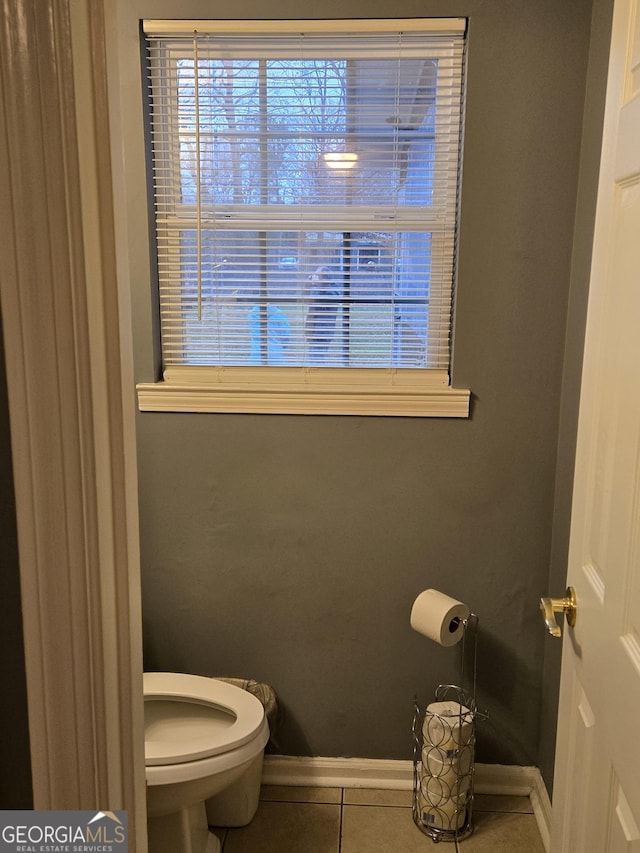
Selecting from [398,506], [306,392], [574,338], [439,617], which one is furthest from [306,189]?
[439,617]

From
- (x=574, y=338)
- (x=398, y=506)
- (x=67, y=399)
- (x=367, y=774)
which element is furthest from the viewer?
(x=367, y=774)

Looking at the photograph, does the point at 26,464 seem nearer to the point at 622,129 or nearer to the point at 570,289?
the point at 622,129

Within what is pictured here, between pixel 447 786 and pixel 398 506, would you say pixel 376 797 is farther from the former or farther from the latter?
pixel 398 506

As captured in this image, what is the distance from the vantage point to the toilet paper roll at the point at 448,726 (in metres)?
2.08

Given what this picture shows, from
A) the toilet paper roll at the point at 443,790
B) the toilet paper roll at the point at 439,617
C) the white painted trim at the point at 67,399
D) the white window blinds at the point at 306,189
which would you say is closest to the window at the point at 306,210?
the white window blinds at the point at 306,189

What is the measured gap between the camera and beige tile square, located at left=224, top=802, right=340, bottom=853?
2.06 meters

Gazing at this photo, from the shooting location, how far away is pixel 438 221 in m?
2.10

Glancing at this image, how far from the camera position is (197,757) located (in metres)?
1.78

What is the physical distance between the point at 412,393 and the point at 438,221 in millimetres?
485

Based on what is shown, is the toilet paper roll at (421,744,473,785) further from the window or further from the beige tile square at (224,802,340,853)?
the window

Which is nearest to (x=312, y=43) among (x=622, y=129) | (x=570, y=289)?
(x=570, y=289)

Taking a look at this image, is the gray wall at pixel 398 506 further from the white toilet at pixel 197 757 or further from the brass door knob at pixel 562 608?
the brass door knob at pixel 562 608

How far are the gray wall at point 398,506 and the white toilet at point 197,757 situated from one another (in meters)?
0.24

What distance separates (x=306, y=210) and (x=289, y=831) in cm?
176
